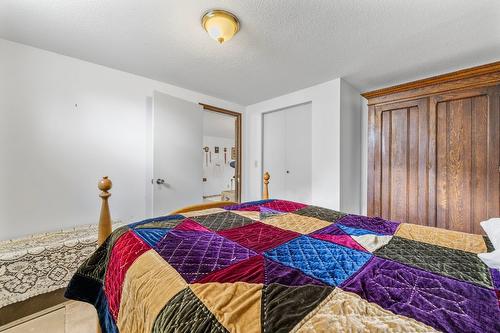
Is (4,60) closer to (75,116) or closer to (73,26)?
(75,116)

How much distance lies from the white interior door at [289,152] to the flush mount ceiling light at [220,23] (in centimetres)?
181

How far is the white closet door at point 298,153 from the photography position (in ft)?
10.3

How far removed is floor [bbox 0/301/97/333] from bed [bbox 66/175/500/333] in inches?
31.1

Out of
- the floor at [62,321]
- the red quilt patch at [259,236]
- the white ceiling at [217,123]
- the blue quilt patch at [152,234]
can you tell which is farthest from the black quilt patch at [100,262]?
the white ceiling at [217,123]

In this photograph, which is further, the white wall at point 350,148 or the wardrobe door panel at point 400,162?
the white wall at point 350,148

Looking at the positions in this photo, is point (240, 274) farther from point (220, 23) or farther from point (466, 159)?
point (466, 159)

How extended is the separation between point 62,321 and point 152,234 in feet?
4.56

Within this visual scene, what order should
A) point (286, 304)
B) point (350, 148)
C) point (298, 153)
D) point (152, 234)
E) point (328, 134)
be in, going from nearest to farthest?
point (286, 304)
point (152, 234)
point (328, 134)
point (350, 148)
point (298, 153)

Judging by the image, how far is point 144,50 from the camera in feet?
6.70

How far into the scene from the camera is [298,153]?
327cm

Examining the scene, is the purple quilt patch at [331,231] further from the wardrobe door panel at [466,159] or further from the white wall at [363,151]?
the white wall at [363,151]

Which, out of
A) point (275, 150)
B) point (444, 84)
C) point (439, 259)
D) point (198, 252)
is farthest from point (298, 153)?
point (198, 252)

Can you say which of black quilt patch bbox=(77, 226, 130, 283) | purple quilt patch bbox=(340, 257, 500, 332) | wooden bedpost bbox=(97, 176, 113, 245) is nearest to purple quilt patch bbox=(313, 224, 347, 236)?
purple quilt patch bbox=(340, 257, 500, 332)

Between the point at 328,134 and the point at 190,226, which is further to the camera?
the point at 328,134
